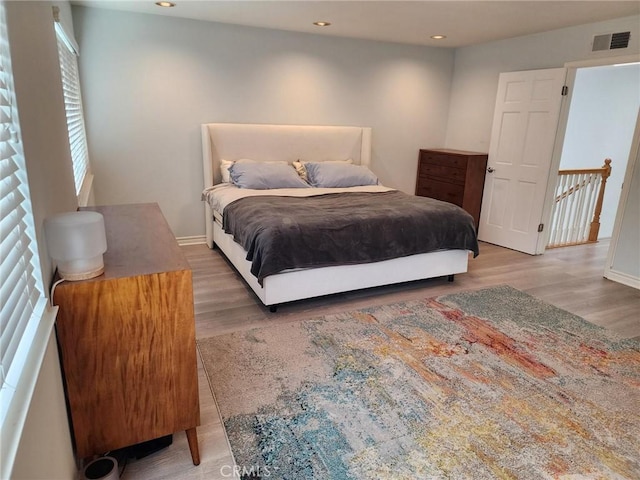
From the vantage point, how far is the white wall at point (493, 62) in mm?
3975

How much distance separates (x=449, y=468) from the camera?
173 cm

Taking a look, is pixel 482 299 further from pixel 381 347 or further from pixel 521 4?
pixel 521 4

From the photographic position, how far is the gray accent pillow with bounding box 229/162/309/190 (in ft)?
13.8

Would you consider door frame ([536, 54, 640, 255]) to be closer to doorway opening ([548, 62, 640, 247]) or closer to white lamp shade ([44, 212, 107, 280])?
doorway opening ([548, 62, 640, 247])

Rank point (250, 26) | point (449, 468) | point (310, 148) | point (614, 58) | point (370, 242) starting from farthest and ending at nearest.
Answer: point (310, 148) < point (250, 26) < point (614, 58) < point (370, 242) < point (449, 468)

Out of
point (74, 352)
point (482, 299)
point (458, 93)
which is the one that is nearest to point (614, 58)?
point (458, 93)

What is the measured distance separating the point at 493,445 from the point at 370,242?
5.59 feet

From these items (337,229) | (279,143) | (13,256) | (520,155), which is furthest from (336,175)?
(13,256)

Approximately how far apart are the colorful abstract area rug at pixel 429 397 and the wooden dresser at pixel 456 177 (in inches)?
88.6

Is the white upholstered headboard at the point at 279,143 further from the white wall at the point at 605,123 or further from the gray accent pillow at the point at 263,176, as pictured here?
the white wall at the point at 605,123

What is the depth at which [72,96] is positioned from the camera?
10.8 ft

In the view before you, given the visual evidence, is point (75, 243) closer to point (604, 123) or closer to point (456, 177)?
point (456, 177)

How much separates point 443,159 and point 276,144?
217 centimetres

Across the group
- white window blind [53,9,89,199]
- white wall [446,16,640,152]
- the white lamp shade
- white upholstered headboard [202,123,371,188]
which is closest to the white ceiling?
white wall [446,16,640,152]
